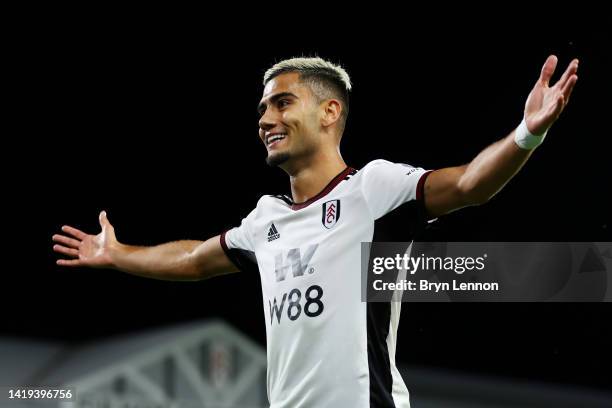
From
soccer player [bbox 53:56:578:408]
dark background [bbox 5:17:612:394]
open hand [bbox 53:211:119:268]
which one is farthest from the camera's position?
dark background [bbox 5:17:612:394]

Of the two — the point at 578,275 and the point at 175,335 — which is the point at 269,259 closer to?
the point at 578,275

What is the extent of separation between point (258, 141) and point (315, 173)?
19.4 feet

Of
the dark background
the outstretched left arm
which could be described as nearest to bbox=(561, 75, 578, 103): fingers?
the outstretched left arm

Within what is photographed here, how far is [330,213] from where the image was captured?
11.2 feet

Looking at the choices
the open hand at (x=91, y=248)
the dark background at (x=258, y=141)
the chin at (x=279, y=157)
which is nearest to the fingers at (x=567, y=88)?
the chin at (x=279, y=157)

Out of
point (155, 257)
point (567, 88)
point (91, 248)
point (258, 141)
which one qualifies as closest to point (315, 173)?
point (155, 257)

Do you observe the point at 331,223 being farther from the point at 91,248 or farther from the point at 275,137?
the point at 91,248

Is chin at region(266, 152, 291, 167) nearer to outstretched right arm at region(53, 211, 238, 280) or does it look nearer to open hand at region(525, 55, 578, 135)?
outstretched right arm at region(53, 211, 238, 280)

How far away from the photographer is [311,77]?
3854 mm

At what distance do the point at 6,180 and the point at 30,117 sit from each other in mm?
941

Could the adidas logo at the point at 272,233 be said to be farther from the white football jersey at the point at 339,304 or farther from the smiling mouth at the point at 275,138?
the smiling mouth at the point at 275,138

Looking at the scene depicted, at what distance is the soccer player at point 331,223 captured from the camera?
2.88 meters

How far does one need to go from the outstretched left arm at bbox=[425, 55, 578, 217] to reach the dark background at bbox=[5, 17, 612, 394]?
549 cm

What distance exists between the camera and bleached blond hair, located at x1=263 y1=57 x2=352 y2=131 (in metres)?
3.84
